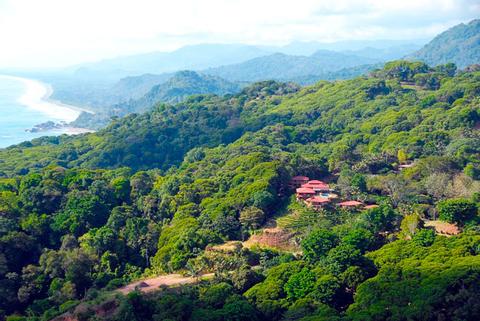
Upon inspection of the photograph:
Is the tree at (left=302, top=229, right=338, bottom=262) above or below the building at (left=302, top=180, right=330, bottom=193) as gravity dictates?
below

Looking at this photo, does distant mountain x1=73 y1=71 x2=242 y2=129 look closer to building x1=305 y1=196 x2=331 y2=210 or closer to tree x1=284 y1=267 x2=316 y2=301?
building x1=305 y1=196 x2=331 y2=210

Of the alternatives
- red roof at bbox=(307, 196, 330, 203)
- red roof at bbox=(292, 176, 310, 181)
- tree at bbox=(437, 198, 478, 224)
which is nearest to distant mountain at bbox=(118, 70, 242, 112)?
red roof at bbox=(292, 176, 310, 181)

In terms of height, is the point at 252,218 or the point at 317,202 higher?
the point at 317,202

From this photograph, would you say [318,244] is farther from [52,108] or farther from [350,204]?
[52,108]

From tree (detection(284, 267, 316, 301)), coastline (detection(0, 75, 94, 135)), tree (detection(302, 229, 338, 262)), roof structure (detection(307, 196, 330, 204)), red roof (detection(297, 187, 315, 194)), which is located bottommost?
coastline (detection(0, 75, 94, 135))

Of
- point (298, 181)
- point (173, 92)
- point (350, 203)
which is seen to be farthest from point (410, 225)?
point (173, 92)
